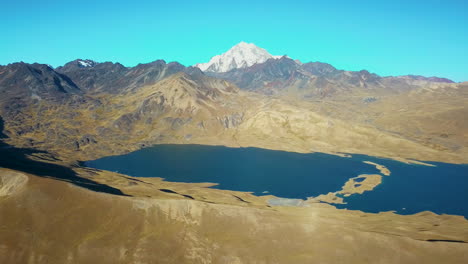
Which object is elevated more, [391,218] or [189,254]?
[391,218]

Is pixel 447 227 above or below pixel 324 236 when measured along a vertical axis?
above

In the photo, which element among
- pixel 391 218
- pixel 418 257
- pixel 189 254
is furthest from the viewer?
pixel 391 218

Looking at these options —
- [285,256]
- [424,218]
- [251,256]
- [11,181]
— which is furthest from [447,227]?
[11,181]

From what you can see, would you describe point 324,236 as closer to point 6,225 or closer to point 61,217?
point 61,217

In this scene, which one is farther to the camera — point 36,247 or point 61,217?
point 61,217

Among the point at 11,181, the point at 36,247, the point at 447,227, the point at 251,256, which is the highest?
the point at 447,227

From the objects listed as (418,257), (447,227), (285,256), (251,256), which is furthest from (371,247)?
(447,227)

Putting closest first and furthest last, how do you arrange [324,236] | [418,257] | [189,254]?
1. [418,257]
2. [189,254]
3. [324,236]

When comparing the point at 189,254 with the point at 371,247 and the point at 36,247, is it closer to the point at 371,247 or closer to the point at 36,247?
the point at 36,247

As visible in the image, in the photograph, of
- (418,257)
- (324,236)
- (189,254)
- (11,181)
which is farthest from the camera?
(11,181)
